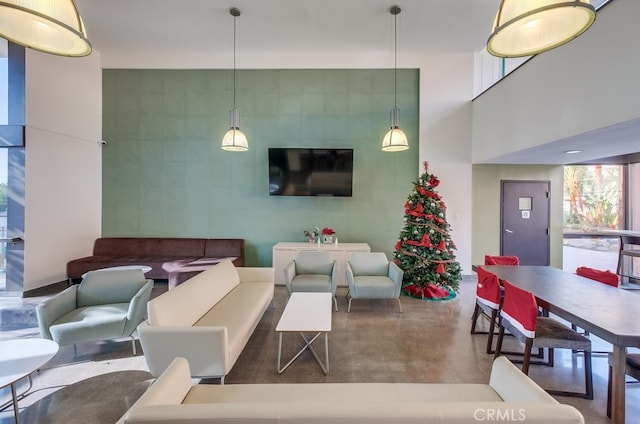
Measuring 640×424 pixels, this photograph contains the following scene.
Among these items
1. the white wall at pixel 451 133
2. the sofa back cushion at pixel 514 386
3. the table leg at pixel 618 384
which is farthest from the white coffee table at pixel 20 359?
the white wall at pixel 451 133

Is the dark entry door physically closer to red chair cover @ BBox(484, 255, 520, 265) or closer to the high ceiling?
red chair cover @ BBox(484, 255, 520, 265)

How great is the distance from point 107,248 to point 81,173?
160 cm

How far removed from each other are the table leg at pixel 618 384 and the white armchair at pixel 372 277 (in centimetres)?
228

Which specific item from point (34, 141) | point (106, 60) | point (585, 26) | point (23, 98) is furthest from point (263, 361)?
point (106, 60)

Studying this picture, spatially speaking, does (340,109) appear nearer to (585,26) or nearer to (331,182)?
(331,182)

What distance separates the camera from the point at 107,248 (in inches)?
227

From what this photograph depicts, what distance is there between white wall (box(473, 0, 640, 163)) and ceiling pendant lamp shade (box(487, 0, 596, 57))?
1633 millimetres

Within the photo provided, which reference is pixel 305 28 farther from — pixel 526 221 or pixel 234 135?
pixel 526 221

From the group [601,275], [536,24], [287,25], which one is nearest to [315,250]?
[601,275]

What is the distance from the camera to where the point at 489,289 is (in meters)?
2.97

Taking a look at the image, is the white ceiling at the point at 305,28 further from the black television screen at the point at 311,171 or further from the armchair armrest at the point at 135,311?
the armchair armrest at the point at 135,311

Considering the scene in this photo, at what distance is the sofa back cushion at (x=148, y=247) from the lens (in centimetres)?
575

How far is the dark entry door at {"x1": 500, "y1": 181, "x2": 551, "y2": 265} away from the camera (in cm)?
574

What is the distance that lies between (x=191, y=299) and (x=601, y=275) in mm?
4430
